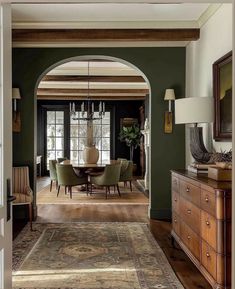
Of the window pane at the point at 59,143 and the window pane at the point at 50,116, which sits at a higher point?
the window pane at the point at 50,116

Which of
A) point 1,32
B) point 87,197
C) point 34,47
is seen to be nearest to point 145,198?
point 87,197

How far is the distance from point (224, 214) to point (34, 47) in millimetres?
4448

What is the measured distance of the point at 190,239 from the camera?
12.7ft

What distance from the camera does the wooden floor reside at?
3.73 m

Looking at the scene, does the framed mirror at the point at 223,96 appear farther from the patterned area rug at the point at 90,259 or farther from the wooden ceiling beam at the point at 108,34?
the patterned area rug at the point at 90,259

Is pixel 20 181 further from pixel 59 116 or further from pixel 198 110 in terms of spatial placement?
pixel 59 116

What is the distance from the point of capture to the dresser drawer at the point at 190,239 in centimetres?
361

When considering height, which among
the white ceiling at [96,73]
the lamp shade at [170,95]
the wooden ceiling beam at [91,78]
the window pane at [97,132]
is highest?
the white ceiling at [96,73]

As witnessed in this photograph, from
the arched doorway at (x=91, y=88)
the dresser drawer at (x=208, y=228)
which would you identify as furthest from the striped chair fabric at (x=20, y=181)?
the dresser drawer at (x=208, y=228)

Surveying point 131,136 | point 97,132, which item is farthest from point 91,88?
point 97,132

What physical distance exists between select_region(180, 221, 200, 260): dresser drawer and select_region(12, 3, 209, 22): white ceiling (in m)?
2.60

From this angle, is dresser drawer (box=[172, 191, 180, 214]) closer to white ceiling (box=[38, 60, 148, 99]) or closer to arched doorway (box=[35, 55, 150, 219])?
arched doorway (box=[35, 55, 150, 219])

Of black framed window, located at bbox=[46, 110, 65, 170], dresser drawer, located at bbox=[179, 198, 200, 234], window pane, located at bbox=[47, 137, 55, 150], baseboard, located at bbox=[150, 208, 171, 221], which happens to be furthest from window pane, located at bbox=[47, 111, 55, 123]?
dresser drawer, located at bbox=[179, 198, 200, 234]

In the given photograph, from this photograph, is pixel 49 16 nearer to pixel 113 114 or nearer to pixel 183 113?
pixel 183 113
